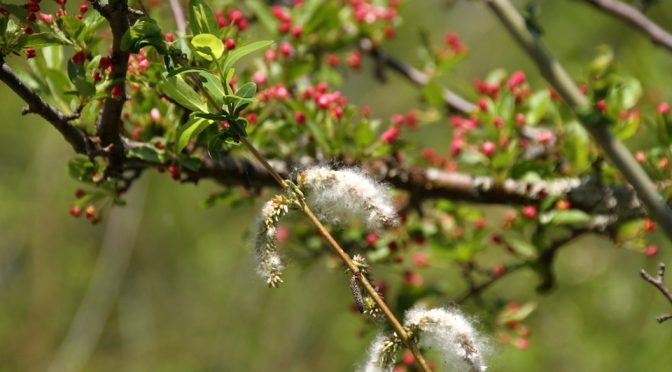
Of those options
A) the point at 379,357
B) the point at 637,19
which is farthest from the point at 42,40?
the point at 637,19

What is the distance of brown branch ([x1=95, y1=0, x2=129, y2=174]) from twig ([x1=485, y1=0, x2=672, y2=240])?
67 cm

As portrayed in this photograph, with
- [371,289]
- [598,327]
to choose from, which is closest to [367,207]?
[371,289]

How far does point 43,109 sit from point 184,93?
1.11 feet

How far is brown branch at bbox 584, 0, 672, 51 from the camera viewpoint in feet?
7.80

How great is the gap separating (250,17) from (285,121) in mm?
967

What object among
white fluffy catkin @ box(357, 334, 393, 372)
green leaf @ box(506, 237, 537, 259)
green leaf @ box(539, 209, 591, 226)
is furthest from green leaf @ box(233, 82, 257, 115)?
green leaf @ box(506, 237, 537, 259)

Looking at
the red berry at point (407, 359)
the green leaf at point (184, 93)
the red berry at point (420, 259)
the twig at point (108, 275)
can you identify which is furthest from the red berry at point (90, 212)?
the twig at point (108, 275)

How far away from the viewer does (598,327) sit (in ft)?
15.3

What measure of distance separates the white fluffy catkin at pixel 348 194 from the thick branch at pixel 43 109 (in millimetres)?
559

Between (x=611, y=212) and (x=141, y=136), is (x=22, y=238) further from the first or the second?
(x=611, y=212)

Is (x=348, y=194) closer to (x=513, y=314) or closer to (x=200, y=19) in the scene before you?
(x=200, y=19)

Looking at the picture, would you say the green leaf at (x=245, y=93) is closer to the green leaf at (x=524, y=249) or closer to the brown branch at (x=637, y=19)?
the green leaf at (x=524, y=249)

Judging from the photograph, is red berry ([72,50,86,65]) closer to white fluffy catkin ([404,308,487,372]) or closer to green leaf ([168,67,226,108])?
green leaf ([168,67,226,108])

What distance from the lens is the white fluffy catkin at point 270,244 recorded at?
1.16m
